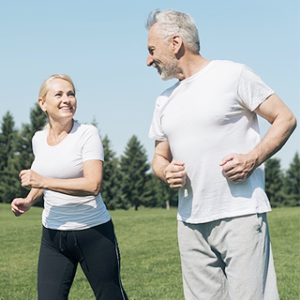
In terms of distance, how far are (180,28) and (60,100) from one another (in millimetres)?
1302

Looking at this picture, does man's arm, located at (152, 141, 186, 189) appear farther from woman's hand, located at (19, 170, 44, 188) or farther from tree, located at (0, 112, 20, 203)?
tree, located at (0, 112, 20, 203)

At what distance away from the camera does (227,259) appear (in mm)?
3471

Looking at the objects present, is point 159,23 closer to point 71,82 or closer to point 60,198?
point 71,82

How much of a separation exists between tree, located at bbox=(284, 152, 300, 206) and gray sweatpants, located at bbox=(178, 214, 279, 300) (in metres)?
69.2

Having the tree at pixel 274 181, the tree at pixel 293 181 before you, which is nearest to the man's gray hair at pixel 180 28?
the tree at pixel 274 181

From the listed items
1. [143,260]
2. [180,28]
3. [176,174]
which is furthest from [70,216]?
[143,260]

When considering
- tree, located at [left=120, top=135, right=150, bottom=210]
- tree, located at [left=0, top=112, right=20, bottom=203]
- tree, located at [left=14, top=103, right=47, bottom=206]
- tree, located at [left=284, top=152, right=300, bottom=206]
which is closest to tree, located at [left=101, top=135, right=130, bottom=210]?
tree, located at [left=120, top=135, right=150, bottom=210]

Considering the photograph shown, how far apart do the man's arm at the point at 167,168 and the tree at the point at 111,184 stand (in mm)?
59962

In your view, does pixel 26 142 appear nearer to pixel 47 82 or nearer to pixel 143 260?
pixel 143 260

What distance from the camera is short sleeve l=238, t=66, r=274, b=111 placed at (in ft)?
11.1

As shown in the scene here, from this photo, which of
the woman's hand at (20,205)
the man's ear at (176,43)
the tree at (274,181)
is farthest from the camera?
the tree at (274,181)

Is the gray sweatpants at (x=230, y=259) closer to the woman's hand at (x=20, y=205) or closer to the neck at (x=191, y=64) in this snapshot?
the neck at (x=191, y=64)

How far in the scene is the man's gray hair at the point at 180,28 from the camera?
11.7 feet

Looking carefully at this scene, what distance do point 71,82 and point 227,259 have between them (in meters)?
2.00
